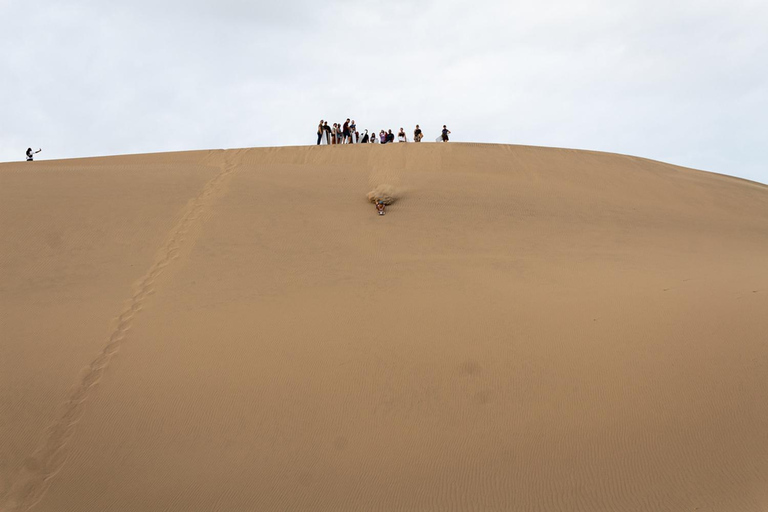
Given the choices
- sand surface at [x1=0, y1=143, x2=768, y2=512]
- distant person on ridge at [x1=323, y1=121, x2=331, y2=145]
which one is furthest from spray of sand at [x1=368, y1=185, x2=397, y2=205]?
distant person on ridge at [x1=323, y1=121, x2=331, y2=145]

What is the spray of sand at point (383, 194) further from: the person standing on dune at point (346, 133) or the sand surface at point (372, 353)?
the person standing on dune at point (346, 133)

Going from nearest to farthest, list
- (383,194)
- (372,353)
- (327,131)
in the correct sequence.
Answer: (372,353), (383,194), (327,131)

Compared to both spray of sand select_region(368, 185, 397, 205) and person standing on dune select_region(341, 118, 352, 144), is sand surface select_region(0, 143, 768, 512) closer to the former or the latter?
spray of sand select_region(368, 185, 397, 205)

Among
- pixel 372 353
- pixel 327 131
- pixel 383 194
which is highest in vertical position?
Result: pixel 327 131

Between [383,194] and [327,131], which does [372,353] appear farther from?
[327,131]

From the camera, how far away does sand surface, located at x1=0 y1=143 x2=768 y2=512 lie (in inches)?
208

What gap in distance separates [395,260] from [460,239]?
5.36ft

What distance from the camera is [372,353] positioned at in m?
7.04

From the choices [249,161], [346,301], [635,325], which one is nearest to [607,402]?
[635,325]

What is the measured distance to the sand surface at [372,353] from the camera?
208 inches

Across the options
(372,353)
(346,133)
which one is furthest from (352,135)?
(372,353)

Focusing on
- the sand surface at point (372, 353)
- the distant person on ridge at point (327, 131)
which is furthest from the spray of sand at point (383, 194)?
the distant person on ridge at point (327, 131)

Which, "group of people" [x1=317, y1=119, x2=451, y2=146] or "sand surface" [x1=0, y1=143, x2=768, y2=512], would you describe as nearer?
"sand surface" [x1=0, y1=143, x2=768, y2=512]

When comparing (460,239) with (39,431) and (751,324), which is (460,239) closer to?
(751,324)
